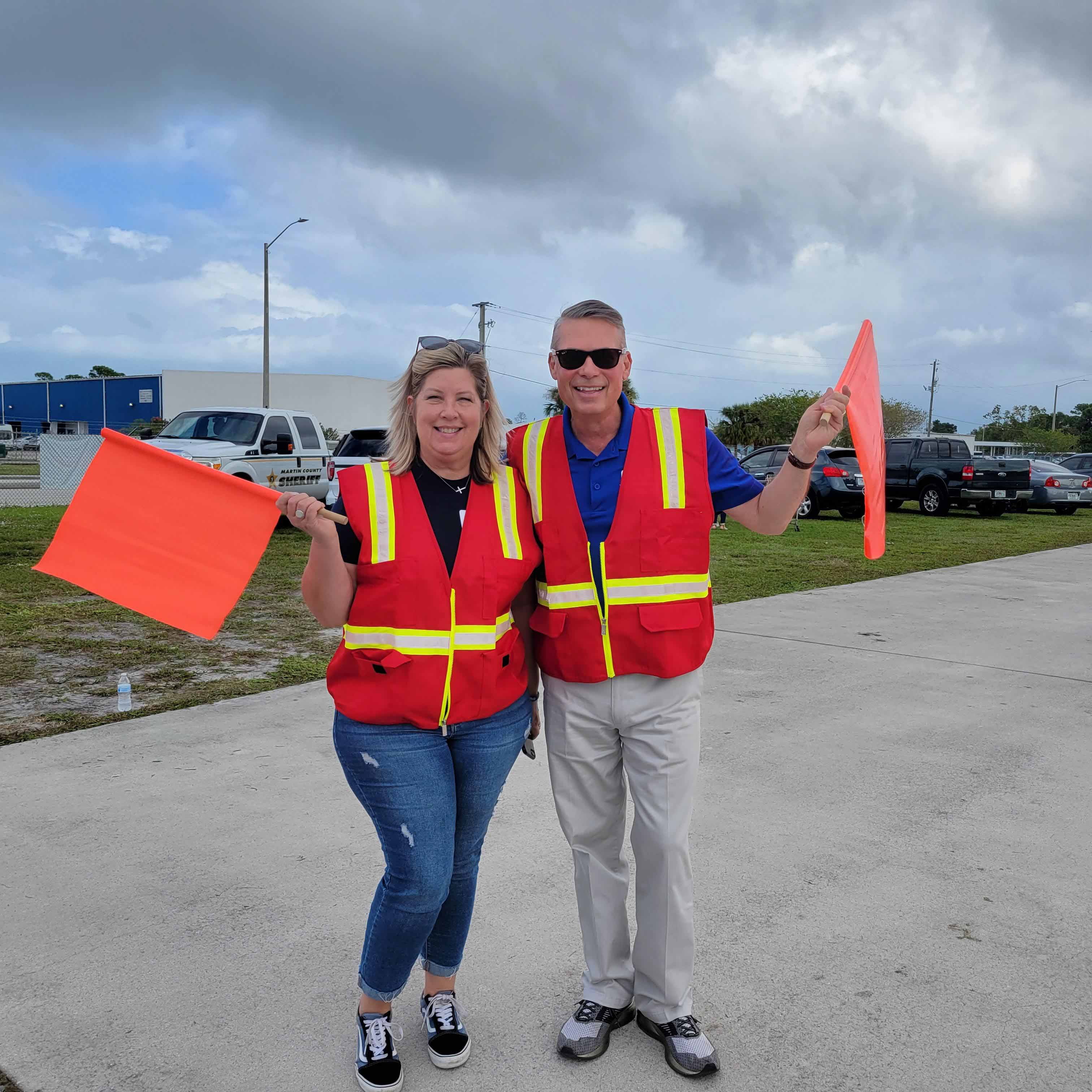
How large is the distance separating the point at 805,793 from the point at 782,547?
463 inches

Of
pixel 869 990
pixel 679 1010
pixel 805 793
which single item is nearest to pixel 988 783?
pixel 805 793

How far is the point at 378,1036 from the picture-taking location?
2488 mm

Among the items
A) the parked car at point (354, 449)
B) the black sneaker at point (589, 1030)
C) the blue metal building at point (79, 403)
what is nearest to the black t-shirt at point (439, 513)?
the black sneaker at point (589, 1030)

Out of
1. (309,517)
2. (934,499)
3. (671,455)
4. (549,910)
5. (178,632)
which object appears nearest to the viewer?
(309,517)

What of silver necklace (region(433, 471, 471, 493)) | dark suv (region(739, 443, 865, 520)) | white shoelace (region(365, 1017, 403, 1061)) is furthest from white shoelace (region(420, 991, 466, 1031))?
dark suv (region(739, 443, 865, 520))

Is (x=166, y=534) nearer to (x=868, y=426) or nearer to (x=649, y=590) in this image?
(x=649, y=590)

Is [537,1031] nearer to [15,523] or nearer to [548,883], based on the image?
[548,883]

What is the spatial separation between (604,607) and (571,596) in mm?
88

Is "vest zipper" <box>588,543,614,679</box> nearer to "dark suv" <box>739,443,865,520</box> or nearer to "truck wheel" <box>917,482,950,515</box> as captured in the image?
"dark suv" <box>739,443,865,520</box>

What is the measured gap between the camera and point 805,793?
449cm

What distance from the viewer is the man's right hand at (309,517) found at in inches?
90.9

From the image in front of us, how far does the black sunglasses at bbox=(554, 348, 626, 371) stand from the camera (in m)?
2.61

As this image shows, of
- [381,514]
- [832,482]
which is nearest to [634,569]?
[381,514]

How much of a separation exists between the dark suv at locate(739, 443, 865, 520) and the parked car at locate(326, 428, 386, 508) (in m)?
9.07
